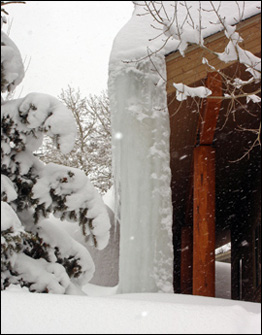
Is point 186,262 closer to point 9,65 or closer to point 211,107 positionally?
point 211,107

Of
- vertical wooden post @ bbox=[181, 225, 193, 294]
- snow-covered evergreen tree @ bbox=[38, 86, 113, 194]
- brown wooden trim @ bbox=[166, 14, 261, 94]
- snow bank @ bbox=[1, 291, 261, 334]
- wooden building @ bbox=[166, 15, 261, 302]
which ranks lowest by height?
snow bank @ bbox=[1, 291, 261, 334]

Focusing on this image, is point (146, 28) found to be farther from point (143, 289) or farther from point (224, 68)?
point (143, 289)

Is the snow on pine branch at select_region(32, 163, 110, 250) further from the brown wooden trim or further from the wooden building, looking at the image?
the brown wooden trim

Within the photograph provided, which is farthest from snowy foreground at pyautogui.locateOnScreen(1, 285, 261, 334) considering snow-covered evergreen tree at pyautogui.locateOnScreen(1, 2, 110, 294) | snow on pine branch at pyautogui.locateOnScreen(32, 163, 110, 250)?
snow on pine branch at pyautogui.locateOnScreen(32, 163, 110, 250)

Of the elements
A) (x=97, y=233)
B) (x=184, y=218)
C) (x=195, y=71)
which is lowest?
(x=97, y=233)

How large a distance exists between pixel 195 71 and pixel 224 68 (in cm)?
34

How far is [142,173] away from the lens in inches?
213

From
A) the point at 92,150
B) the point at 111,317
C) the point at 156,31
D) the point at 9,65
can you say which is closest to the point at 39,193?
the point at 9,65

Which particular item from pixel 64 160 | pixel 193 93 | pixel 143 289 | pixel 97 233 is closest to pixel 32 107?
pixel 97 233

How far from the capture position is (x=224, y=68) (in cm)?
533

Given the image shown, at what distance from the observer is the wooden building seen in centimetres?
529

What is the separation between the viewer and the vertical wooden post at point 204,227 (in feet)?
18.9

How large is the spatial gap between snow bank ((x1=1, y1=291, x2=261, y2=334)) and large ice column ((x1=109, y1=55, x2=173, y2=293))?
2367 mm

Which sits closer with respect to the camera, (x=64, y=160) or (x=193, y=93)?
(x=193, y=93)
